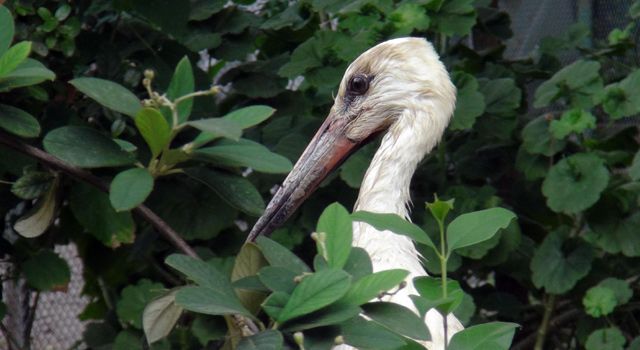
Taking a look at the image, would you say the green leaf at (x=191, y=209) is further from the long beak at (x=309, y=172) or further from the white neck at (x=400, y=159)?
the white neck at (x=400, y=159)

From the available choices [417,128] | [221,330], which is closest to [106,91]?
[221,330]

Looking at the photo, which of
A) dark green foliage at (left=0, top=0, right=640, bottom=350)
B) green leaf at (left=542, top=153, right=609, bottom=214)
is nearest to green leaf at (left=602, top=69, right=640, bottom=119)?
dark green foliage at (left=0, top=0, right=640, bottom=350)

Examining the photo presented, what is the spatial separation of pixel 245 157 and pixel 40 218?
70 cm

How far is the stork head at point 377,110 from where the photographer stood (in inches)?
121

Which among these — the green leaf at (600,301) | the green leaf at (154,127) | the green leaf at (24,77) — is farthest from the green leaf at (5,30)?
the green leaf at (600,301)

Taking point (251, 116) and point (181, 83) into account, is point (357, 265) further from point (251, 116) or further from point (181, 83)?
point (181, 83)

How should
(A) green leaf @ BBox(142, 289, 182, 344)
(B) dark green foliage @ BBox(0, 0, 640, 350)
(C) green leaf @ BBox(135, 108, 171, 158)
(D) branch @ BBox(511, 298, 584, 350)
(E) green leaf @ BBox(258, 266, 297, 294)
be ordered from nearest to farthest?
(E) green leaf @ BBox(258, 266, 297, 294) → (C) green leaf @ BBox(135, 108, 171, 158) → (A) green leaf @ BBox(142, 289, 182, 344) → (B) dark green foliage @ BBox(0, 0, 640, 350) → (D) branch @ BBox(511, 298, 584, 350)

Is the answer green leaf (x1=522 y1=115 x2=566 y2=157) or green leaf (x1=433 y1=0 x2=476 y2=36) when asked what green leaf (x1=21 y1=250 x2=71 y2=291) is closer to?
green leaf (x1=433 y1=0 x2=476 y2=36)

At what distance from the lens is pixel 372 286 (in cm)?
156

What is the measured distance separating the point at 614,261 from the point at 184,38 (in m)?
1.80

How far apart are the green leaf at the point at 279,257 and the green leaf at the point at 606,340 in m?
2.27

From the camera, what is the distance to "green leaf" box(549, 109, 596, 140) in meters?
3.72

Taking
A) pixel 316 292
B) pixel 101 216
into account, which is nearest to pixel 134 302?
pixel 101 216

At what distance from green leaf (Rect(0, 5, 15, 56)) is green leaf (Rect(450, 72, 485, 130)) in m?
2.04
